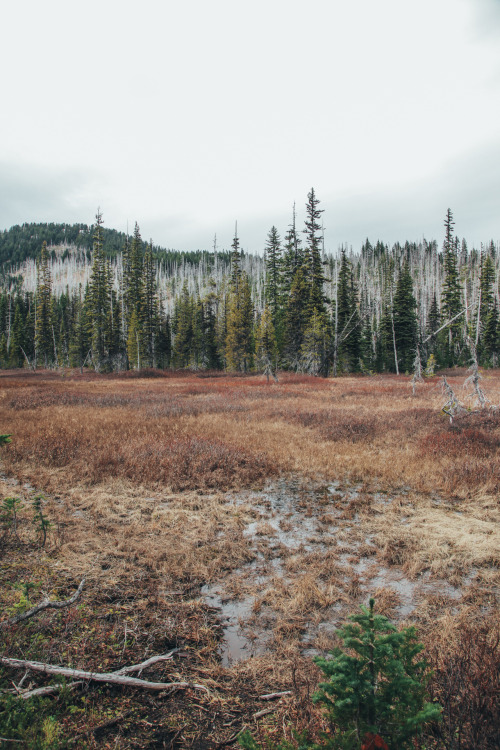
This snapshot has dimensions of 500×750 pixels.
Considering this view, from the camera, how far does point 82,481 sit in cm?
776

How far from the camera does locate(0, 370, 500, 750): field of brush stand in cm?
272

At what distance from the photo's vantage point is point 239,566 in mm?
4906

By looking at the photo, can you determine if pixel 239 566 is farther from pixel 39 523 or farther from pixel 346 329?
pixel 346 329

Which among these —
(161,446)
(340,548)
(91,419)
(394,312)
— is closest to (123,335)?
(394,312)

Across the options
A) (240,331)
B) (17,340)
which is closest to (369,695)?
(240,331)

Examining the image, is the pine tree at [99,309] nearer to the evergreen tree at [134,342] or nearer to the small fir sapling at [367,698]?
the evergreen tree at [134,342]

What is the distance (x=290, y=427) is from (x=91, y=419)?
733cm

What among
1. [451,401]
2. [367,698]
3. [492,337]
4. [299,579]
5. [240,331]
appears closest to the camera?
[367,698]

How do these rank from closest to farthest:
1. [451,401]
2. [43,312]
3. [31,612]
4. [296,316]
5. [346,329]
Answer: [31,612]
[451,401]
[296,316]
[346,329]
[43,312]

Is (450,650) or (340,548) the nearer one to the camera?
(450,650)

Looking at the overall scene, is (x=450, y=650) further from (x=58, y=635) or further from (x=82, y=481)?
(x=82, y=481)

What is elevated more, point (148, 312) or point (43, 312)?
point (43, 312)

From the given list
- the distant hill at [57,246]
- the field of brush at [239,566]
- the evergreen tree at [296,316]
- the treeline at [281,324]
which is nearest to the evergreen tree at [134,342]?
the treeline at [281,324]

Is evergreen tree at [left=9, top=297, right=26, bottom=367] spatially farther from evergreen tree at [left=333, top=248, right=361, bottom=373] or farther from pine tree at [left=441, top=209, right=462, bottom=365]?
pine tree at [left=441, top=209, right=462, bottom=365]
